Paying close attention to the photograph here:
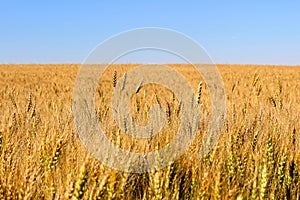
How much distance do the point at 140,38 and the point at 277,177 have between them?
3.74 ft

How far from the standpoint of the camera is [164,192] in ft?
3.67

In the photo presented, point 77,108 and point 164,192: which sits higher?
point 77,108

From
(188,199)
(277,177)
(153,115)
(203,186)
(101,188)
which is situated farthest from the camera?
(153,115)

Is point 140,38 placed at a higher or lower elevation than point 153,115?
higher

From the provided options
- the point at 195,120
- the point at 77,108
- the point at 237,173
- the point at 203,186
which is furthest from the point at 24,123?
the point at 203,186

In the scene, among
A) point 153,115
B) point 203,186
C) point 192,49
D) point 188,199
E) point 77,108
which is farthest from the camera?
point 77,108

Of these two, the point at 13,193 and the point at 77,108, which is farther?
the point at 77,108

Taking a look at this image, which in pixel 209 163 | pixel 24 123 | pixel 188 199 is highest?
pixel 24 123

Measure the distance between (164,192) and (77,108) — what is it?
1964 millimetres

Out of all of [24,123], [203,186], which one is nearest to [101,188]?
[203,186]

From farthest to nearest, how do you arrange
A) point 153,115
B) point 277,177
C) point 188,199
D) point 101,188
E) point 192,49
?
1. point 153,115
2. point 192,49
3. point 277,177
4. point 188,199
5. point 101,188

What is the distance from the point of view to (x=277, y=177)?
5.23ft

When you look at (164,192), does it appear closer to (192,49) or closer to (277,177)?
(277,177)

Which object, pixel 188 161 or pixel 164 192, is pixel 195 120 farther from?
pixel 164 192
